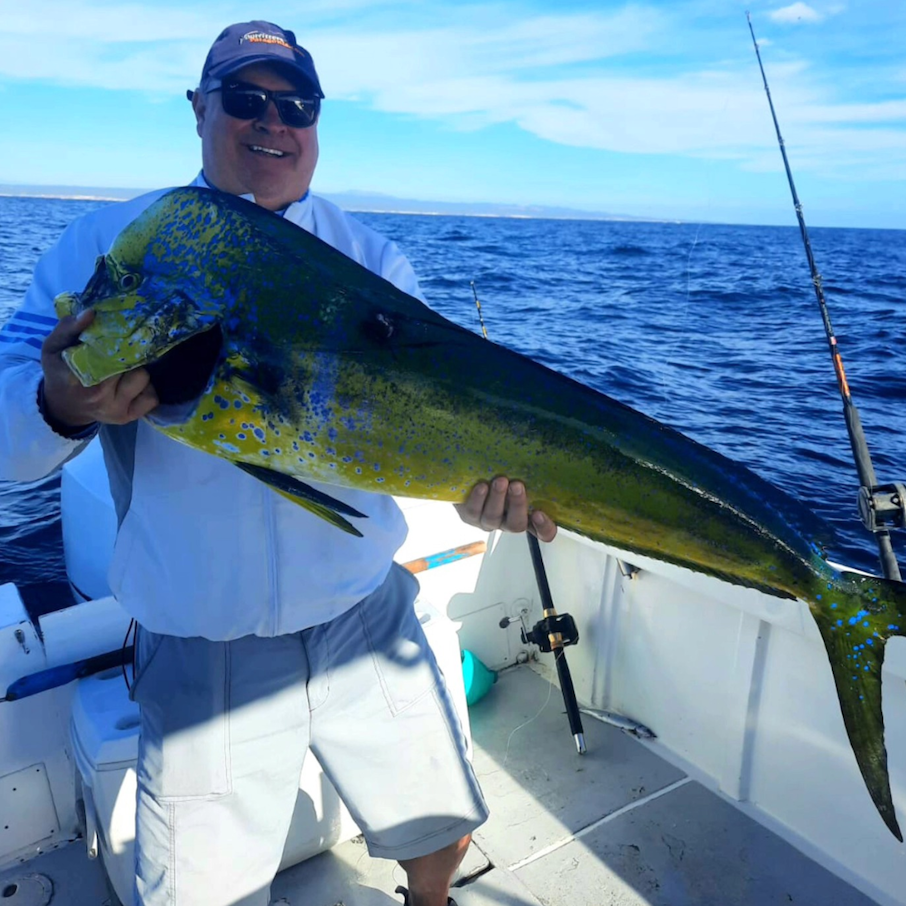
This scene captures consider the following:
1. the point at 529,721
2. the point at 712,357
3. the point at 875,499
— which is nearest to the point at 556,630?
the point at 529,721

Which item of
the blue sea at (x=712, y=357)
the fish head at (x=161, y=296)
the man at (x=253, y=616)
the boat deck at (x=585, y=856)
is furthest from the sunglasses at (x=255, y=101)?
the boat deck at (x=585, y=856)

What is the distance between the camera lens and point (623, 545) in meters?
1.83

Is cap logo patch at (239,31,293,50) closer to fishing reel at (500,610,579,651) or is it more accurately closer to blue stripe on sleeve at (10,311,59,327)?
blue stripe on sleeve at (10,311,59,327)

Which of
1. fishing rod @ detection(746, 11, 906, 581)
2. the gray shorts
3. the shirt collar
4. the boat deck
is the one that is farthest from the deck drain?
fishing rod @ detection(746, 11, 906, 581)

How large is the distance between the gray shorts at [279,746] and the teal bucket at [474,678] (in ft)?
5.78

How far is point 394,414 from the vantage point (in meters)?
1.64

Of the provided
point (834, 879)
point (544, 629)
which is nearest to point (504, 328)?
point (544, 629)

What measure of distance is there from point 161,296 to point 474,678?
10.1 feet

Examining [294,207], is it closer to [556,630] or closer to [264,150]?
[264,150]

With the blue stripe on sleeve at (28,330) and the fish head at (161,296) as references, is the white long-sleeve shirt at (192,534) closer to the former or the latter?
the blue stripe on sleeve at (28,330)

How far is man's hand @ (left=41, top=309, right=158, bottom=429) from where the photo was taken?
60.3 inches

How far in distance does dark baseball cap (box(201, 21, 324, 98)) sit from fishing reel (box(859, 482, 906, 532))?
7.74 feet

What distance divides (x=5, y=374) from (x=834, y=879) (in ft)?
11.0

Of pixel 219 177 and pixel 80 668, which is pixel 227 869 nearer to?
pixel 80 668
